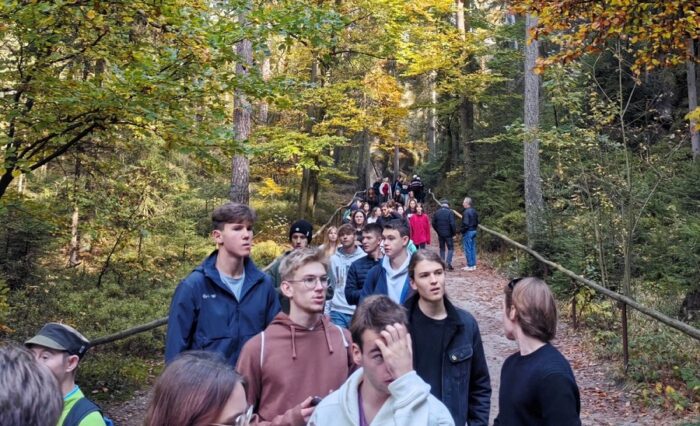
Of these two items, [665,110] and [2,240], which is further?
[665,110]

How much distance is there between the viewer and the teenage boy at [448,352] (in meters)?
3.41

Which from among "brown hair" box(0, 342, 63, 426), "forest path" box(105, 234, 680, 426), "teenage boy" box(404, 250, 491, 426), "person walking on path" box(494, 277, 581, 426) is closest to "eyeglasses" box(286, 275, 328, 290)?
"teenage boy" box(404, 250, 491, 426)

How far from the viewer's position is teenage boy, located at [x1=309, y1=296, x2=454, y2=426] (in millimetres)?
2181

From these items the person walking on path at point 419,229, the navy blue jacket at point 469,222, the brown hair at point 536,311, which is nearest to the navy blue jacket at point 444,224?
the navy blue jacket at point 469,222

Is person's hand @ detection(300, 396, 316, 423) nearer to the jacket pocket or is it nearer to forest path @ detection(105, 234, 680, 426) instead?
the jacket pocket

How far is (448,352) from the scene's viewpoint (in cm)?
342

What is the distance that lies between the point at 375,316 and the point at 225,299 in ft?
5.44

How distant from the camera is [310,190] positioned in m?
22.0

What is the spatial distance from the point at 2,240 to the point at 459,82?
17.3m

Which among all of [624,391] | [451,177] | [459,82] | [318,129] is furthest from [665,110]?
[624,391]

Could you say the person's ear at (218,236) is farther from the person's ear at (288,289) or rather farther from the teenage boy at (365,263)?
the teenage boy at (365,263)

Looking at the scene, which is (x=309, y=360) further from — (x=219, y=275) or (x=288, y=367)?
(x=219, y=275)

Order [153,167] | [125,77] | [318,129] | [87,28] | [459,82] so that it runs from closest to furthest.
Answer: [125,77], [87,28], [153,167], [318,129], [459,82]

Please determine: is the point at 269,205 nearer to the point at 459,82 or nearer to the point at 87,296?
the point at 459,82
